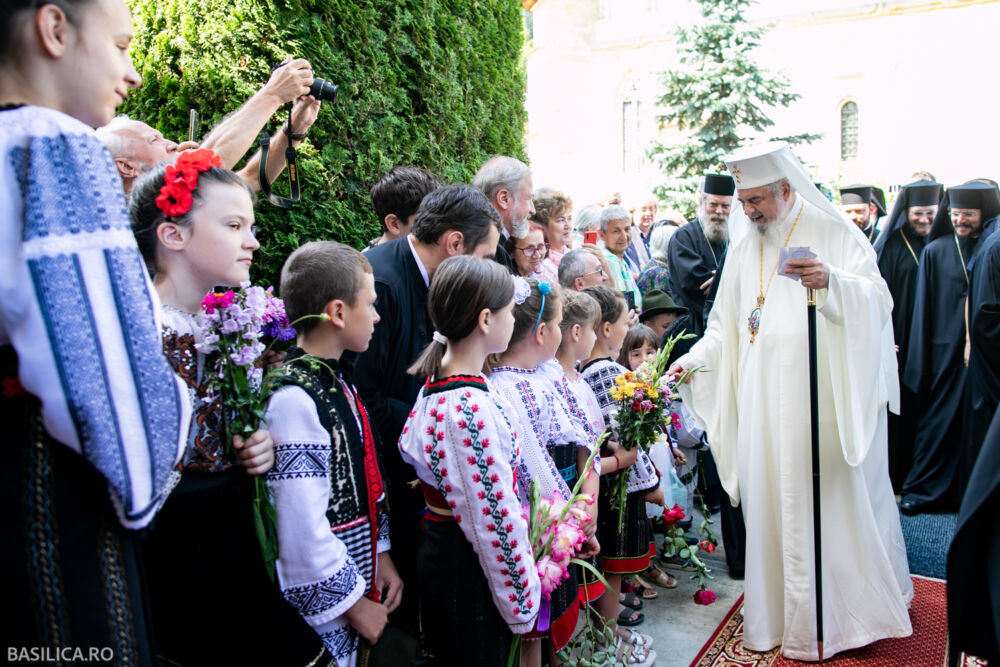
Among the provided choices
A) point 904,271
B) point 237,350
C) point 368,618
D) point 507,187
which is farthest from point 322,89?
point 904,271

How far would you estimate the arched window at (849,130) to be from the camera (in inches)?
1192

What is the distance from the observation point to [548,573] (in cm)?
256

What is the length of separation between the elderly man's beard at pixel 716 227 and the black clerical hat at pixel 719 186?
210 mm

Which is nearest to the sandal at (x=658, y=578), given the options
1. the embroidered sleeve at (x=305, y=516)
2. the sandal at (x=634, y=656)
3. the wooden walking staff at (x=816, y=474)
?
the sandal at (x=634, y=656)

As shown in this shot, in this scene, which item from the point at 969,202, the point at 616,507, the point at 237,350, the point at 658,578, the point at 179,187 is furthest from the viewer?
the point at 969,202

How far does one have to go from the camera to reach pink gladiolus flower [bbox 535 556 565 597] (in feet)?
8.39

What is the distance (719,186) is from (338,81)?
3652 millimetres

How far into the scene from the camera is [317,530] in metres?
2.19

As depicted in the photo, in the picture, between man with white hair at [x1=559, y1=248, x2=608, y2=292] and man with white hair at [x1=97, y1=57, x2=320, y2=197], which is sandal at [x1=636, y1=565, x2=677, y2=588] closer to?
man with white hair at [x1=559, y1=248, x2=608, y2=292]

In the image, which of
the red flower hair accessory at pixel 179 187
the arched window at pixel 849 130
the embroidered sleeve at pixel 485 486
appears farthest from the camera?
the arched window at pixel 849 130

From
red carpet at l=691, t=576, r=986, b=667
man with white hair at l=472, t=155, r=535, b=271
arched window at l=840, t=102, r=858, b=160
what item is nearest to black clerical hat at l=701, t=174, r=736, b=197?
man with white hair at l=472, t=155, r=535, b=271

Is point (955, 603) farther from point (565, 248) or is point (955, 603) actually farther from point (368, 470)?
point (565, 248)

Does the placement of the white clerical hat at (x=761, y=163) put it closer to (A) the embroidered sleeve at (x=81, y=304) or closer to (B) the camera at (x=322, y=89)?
(B) the camera at (x=322, y=89)

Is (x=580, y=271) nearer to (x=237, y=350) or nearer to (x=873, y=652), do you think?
(x=873, y=652)
